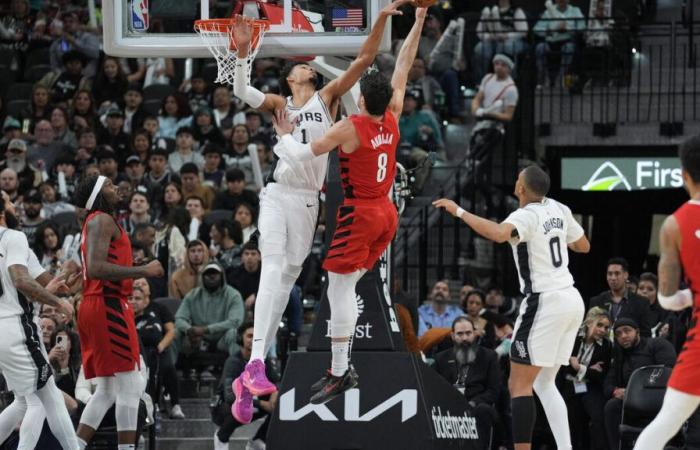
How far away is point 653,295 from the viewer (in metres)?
14.9

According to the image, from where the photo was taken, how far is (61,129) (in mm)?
19531

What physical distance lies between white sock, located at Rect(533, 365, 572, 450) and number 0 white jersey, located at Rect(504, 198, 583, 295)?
628 millimetres

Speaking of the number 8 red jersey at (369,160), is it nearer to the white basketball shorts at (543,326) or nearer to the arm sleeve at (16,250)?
the white basketball shorts at (543,326)

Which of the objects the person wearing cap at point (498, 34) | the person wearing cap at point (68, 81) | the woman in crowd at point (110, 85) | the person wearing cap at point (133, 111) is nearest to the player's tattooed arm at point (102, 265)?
the person wearing cap at point (133, 111)

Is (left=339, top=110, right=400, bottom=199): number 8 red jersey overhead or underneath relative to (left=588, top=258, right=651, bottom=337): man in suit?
overhead

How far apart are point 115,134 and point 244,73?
363 inches

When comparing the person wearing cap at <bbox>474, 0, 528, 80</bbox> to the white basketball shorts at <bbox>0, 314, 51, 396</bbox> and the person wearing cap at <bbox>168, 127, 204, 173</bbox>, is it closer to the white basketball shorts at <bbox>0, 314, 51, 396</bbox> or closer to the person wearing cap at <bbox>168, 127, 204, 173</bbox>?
the person wearing cap at <bbox>168, 127, 204, 173</bbox>

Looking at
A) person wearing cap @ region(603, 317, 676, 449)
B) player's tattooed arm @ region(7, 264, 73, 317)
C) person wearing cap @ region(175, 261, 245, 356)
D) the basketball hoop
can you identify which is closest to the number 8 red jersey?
the basketball hoop

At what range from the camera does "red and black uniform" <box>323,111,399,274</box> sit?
10.1 m

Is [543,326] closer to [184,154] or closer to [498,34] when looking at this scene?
[184,154]

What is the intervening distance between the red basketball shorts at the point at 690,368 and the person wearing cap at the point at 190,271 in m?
7.86

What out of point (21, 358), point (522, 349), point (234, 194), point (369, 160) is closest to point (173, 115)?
point (234, 194)

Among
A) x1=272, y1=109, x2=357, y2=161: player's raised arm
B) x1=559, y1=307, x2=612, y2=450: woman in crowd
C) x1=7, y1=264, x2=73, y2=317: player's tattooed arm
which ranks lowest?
x1=559, y1=307, x2=612, y2=450: woman in crowd

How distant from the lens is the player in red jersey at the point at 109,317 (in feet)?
36.9
